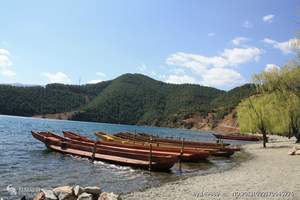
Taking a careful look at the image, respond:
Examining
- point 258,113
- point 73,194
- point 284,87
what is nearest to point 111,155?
point 73,194

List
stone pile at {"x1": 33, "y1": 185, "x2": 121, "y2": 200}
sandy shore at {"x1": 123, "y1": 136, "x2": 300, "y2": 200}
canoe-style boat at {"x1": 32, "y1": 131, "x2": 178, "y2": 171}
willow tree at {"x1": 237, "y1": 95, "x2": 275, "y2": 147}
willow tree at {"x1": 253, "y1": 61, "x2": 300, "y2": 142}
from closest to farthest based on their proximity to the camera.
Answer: stone pile at {"x1": 33, "y1": 185, "x2": 121, "y2": 200} < sandy shore at {"x1": 123, "y1": 136, "x2": 300, "y2": 200} < canoe-style boat at {"x1": 32, "y1": 131, "x2": 178, "y2": 171} < willow tree at {"x1": 253, "y1": 61, "x2": 300, "y2": 142} < willow tree at {"x1": 237, "y1": 95, "x2": 275, "y2": 147}

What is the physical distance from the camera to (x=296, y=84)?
1713 inches

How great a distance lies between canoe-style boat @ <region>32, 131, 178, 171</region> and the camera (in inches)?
1030

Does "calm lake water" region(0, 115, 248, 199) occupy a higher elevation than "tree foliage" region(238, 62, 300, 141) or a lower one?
lower

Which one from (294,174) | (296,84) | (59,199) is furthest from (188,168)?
(296,84)

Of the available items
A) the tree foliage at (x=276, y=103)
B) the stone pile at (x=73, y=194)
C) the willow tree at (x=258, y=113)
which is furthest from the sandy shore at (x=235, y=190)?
the willow tree at (x=258, y=113)

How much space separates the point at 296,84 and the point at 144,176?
27569mm

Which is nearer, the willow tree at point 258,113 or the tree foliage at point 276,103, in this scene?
the tree foliage at point 276,103

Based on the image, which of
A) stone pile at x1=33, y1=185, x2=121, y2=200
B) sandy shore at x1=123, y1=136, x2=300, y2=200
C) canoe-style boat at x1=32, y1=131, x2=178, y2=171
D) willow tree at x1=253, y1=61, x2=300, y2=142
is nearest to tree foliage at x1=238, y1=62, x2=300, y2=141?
willow tree at x1=253, y1=61, x2=300, y2=142

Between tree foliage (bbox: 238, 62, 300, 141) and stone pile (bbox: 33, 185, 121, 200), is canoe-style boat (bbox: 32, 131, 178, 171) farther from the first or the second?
tree foliage (bbox: 238, 62, 300, 141)

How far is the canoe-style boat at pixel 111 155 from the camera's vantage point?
26156 millimetres

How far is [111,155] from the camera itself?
101ft

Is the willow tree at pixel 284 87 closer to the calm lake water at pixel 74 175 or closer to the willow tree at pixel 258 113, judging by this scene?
the willow tree at pixel 258 113

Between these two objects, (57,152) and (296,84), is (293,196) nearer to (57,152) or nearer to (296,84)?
(57,152)
